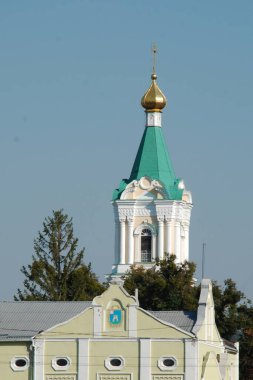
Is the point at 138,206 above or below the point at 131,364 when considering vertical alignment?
above

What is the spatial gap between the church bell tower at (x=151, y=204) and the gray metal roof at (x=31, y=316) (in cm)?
3451

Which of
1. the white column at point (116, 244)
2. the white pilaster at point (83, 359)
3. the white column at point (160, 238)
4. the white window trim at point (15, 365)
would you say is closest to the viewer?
the white pilaster at point (83, 359)

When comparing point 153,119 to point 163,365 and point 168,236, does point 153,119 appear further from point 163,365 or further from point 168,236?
point 163,365

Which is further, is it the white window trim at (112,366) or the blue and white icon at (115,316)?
the blue and white icon at (115,316)

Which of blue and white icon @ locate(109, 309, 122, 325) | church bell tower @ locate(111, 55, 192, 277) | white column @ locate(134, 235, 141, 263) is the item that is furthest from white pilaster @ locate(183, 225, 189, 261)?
blue and white icon @ locate(109, 309, 122, 325)

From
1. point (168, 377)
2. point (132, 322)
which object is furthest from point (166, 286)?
point (168, 377)

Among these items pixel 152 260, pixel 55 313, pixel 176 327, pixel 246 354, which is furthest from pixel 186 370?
pixel 152 260

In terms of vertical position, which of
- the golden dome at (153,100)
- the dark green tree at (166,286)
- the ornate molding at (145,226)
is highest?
the golden dome at (153,100)

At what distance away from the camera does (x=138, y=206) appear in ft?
355

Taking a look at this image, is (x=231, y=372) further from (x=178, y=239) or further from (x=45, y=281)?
(x=178, y=239)

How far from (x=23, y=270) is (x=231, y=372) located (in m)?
18.8

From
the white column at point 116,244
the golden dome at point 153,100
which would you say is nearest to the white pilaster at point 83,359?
the white column at point 116,244

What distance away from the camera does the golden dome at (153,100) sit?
10850 cm

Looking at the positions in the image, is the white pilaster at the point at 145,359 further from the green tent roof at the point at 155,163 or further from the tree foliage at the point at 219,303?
the green tent roof at the point at 155,163
